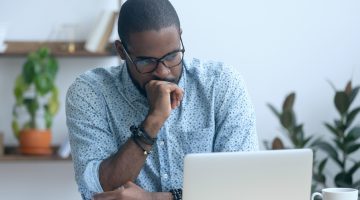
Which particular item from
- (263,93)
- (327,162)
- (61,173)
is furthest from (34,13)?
(327,162)

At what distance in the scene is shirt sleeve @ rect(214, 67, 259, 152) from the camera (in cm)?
226

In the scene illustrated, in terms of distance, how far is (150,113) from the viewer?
7.09 ft

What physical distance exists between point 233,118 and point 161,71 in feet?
0.89

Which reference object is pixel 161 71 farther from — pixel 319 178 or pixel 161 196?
pixel 319 178

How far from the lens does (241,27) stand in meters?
4.23

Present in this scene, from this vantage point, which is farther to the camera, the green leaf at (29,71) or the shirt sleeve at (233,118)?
the green leaf at (29,71)

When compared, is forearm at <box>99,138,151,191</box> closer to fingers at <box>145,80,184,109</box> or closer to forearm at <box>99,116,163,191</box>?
forearm at <box>99,116,163,191</box>

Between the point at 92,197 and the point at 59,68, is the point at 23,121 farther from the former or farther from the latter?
the point at 92,197

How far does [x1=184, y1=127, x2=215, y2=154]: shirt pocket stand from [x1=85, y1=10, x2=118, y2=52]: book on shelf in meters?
2.01

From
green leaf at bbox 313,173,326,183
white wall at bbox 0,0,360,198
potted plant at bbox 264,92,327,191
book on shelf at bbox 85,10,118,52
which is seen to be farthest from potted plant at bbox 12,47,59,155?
green leaf at bbox 313,173,326,183

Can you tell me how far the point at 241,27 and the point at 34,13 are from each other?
111 cm

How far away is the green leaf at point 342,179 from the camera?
13.0 ft

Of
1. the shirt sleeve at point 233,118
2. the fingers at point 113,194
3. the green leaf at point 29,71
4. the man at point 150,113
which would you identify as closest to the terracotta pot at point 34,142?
the green leaf at point 29,71

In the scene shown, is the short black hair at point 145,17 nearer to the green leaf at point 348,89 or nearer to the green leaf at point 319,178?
the green leaf at point 348,89
